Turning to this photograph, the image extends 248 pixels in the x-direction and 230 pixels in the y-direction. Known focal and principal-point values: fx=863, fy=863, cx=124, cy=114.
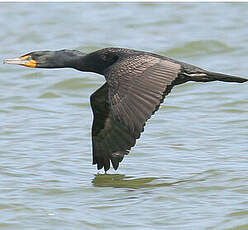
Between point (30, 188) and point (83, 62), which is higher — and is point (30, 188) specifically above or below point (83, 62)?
below

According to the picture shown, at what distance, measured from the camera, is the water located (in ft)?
26.4

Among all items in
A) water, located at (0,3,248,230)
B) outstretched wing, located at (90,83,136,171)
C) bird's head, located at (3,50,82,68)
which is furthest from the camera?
outstretched wing, located at (90,83,136,171)

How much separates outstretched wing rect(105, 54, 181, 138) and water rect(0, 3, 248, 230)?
92 centimetres

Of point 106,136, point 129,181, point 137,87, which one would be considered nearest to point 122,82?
point 137,87

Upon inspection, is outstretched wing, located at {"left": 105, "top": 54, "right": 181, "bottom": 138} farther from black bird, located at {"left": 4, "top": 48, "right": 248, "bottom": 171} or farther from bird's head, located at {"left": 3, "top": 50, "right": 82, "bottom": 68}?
bird's head, located at {"left": 3, "top": 50, "right": 82, "bottom": 68}

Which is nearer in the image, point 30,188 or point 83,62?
point 30,188

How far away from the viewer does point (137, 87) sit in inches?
316

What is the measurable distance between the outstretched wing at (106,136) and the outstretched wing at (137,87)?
51.1 inches

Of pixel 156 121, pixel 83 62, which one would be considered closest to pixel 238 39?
pixel 156 121

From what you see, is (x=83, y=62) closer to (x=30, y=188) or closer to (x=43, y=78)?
(x=30, y=188)

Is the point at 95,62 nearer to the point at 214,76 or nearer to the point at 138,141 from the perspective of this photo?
the point at 214,76

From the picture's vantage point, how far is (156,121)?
12055mm

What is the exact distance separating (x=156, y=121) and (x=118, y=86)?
401 centimetres

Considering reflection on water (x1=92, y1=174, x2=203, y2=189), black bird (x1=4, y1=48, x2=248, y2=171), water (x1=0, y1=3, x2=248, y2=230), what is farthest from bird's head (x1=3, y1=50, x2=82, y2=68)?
reflection on water (x1=92, y1=174, x2=203, y2=189)
